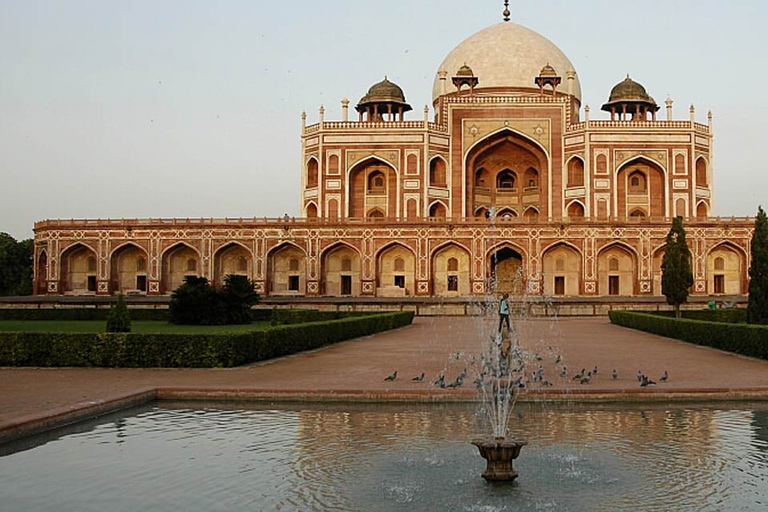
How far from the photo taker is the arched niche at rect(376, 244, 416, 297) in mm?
30891

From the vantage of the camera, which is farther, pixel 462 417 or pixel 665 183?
pixel 665 183

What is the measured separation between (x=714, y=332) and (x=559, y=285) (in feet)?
55.6

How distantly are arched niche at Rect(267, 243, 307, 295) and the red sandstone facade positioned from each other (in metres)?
0.05

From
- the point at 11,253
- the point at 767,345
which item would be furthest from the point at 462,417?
the point at 11,253

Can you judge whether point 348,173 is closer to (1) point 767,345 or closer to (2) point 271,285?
(2) point 271,285

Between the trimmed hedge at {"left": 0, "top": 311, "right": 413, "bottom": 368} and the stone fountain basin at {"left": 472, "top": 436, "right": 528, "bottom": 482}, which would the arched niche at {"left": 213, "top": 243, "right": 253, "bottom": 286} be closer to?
the trimmed hedge at {"left": 0, "top": 311, "right": 413, "bottom": 368}

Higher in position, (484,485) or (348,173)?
(348,173)

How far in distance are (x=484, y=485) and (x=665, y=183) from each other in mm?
31268

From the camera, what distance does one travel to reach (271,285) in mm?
31609

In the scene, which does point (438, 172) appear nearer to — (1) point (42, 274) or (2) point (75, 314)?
(1) point (42, 274)

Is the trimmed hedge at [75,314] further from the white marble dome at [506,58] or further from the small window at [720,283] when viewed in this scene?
the white marble dome at [506,58]

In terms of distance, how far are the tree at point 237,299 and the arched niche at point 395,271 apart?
35.4 ft

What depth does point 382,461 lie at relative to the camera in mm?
5965

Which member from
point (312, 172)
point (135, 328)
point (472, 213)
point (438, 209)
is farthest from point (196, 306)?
point (472, 213)
